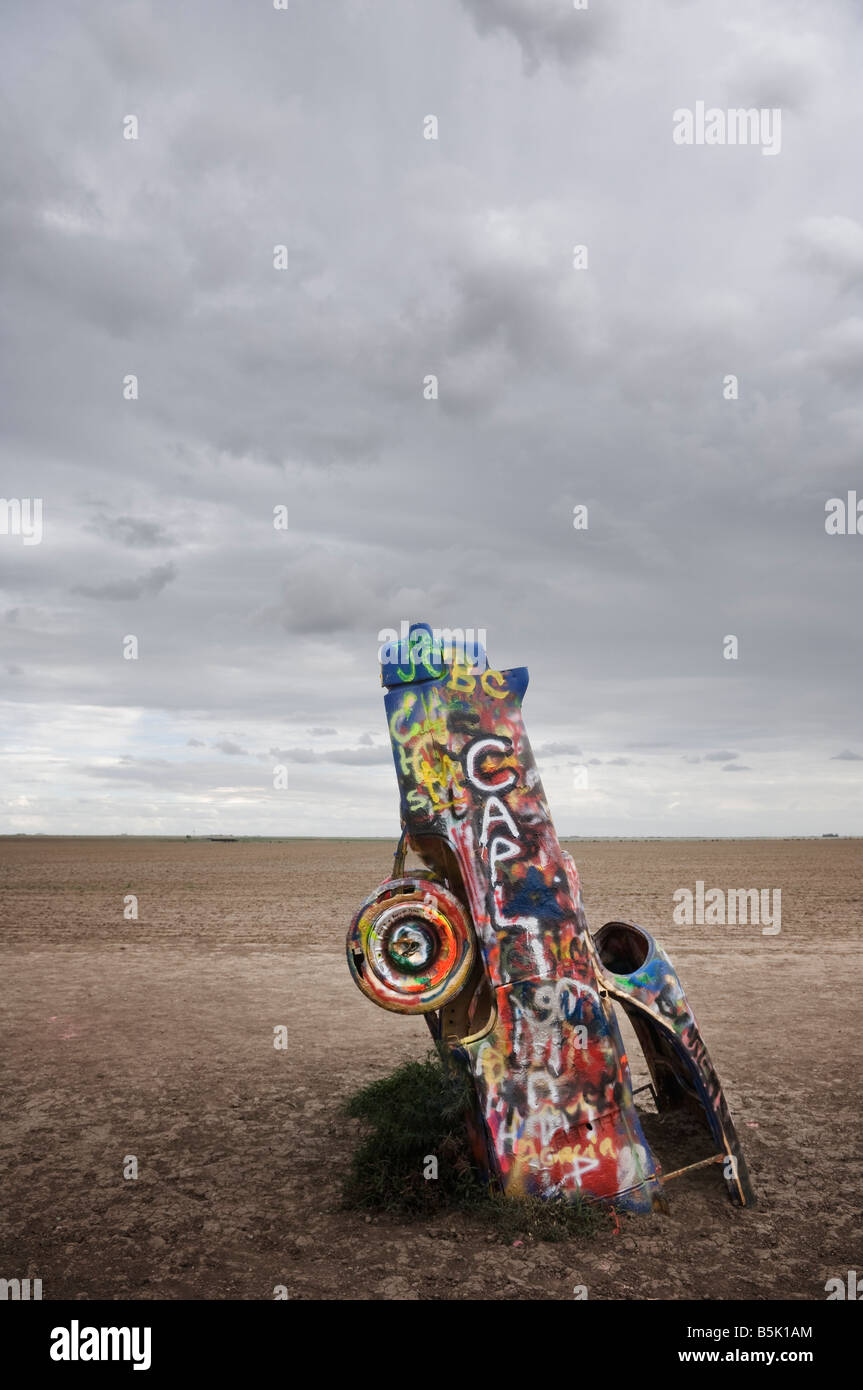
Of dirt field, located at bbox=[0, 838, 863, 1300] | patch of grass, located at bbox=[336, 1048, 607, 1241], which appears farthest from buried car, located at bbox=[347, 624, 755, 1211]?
dirt field, located at bbox=[0, 838, 863, 1300]

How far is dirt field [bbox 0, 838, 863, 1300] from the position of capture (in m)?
5.77

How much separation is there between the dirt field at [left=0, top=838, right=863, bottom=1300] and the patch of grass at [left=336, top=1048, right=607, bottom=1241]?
168mm

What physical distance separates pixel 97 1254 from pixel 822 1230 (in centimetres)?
518

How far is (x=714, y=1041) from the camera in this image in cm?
1210

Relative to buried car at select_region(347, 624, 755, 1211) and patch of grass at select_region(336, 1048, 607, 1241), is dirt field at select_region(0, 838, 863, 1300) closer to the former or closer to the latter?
patch of grass at select_region(336, 1048, 607, 1241)

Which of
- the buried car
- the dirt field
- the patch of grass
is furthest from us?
the buried car

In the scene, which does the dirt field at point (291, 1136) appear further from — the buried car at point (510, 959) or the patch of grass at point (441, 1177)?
the buried car at point (510, 959)

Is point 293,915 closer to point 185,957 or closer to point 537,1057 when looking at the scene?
point 185,957

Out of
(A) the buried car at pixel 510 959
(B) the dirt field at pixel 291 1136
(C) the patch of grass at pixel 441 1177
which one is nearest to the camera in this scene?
(B) the dirt field at pixel 291 1136

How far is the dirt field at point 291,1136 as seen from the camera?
227 inches

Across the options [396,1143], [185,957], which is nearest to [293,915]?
[185,957]

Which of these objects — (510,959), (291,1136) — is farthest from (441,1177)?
(291,1136)

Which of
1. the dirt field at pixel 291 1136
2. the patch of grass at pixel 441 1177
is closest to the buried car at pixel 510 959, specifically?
the patch of grass at pixel 441 1177

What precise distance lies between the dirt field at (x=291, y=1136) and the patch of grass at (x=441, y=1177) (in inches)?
6.6
